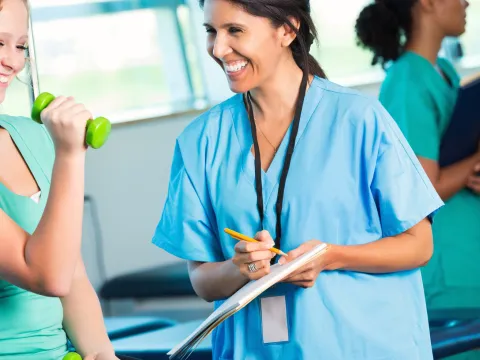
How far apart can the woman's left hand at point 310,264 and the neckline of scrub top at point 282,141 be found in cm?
19

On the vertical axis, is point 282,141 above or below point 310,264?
above

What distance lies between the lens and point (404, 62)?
280cm

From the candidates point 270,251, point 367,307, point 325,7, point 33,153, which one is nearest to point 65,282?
point 33,153

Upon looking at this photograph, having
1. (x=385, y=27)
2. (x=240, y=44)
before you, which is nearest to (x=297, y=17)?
(x=240, y=44)

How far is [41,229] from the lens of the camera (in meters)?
1.42

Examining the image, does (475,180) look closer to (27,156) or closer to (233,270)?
(233,270)

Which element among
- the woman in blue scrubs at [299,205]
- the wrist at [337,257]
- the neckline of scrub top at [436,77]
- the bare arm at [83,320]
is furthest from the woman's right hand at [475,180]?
the bare arm at [83,320]

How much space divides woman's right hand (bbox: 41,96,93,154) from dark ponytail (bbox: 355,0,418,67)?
66.8 inches

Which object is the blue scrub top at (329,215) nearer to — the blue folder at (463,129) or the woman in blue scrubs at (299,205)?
the woman in blue scrubs at (299,205)

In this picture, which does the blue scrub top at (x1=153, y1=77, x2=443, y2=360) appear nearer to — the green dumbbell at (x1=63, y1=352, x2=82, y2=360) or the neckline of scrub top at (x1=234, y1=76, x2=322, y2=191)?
the neckline of scrub top at (x1=234, y1=76, x2=322, y2=191)

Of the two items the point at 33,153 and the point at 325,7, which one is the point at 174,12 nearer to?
the point at 325,7

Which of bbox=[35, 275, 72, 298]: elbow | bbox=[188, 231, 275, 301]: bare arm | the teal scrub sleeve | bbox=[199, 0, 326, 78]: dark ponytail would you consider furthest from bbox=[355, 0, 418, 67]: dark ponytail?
bbox=[35, 275, 72, 298]: elbow

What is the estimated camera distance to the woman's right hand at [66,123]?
4.54 ft

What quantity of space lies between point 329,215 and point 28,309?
62cm
